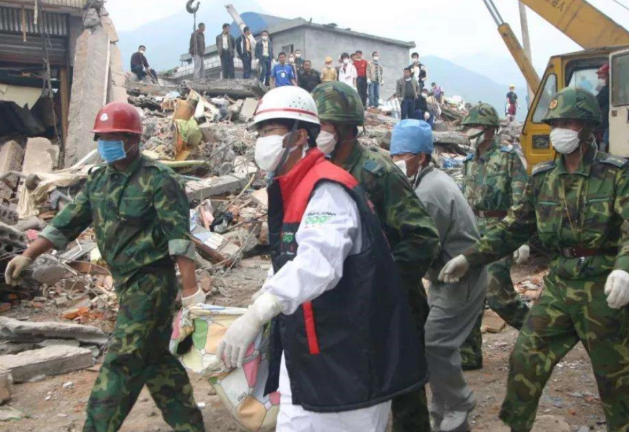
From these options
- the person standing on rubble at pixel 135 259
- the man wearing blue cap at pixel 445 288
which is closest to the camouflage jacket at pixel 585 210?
the man wearing blue cap at pixel 445 288

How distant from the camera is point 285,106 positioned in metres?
2.71

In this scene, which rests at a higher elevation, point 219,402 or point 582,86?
point 582,86

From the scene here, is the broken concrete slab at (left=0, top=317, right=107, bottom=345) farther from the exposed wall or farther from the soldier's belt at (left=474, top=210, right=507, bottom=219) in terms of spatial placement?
the exposed wall

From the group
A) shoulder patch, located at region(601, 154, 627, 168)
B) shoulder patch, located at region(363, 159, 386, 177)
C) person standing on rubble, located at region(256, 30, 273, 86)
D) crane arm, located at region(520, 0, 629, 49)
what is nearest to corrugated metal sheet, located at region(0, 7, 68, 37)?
person standing on rubble, located at region(256, 30, 273, 86)

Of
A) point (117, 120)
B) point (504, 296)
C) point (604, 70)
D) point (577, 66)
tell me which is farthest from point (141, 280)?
point (577, 66)

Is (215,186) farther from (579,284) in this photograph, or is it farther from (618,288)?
(618,288)

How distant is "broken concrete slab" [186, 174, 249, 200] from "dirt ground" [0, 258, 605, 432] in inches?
186

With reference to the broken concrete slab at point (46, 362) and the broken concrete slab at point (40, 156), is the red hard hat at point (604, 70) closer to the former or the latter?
the broken concrete slab at point (46, 362)

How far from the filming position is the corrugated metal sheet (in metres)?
12.0

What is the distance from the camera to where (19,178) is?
430 inches

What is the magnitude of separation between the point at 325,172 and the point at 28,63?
11.9 metres

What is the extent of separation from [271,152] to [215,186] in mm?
7546

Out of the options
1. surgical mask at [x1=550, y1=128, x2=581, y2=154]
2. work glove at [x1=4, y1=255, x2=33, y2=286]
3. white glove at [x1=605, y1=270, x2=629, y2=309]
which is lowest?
work glove at [x1=4, y1=255, x2=33, y2=286]

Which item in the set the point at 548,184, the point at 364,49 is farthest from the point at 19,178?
the point at 364,49
